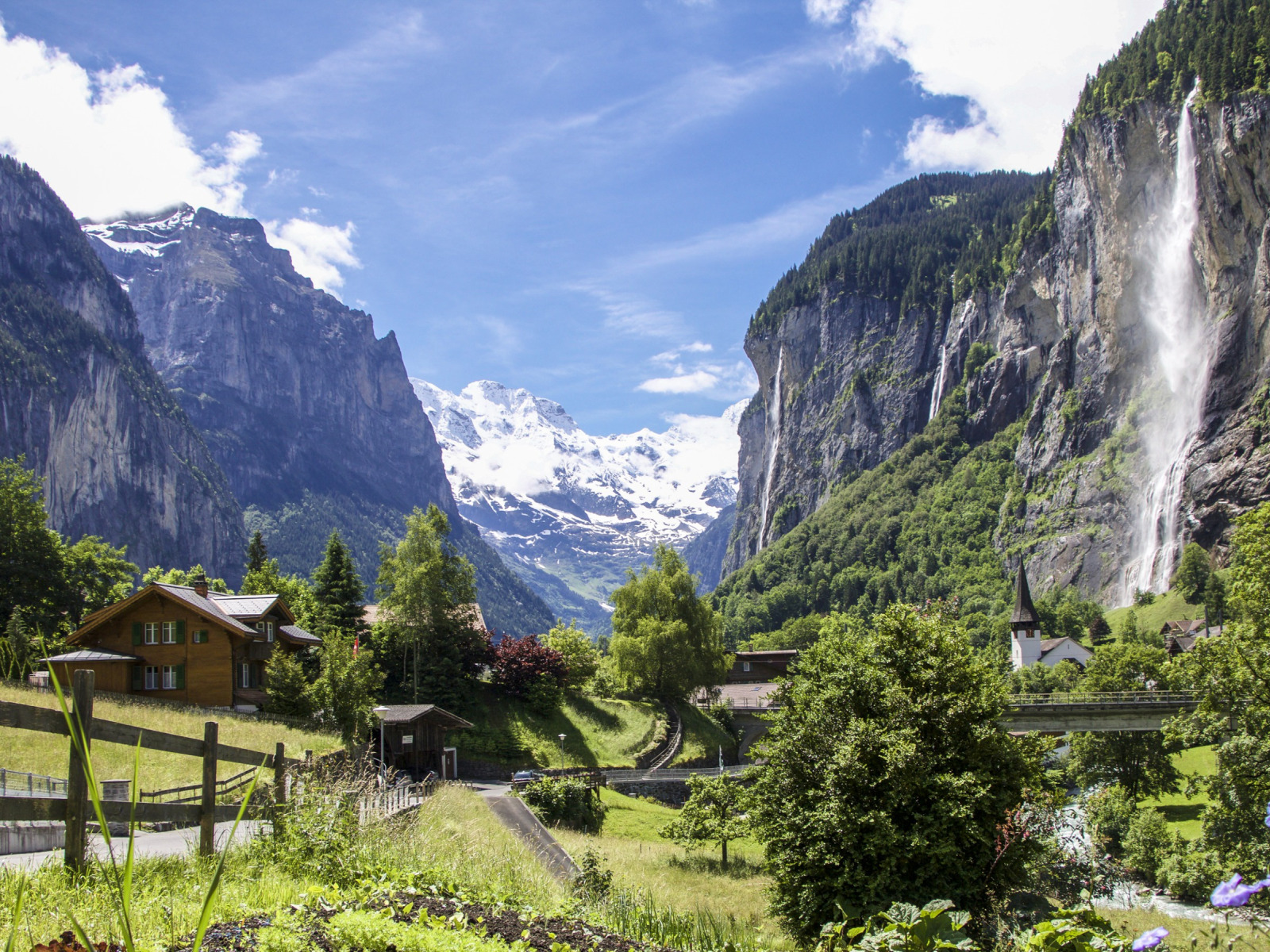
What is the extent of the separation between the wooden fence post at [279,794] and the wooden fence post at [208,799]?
1251 millimetres

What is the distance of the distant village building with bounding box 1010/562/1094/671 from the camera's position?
103062mm

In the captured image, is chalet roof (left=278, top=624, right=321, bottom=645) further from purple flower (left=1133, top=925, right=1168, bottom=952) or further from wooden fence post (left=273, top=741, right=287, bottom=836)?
purple flower (left=1133, top=925, right=1168, bottom=952)

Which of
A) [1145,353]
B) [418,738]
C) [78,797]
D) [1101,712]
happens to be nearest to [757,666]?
[1101,712]

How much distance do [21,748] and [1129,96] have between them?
565 ft

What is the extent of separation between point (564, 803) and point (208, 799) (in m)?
28.7

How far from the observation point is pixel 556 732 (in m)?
55.2

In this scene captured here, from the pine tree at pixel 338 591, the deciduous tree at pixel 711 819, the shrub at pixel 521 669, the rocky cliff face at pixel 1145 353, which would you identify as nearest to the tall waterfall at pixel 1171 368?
the rocky cliff face at pixel 1145 353

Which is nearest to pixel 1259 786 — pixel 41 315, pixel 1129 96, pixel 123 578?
pixel 123 578

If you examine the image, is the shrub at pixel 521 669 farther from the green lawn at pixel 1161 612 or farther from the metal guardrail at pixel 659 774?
the green lawn at pixel 1161 612

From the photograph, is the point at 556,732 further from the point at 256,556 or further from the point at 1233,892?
the point at 1233,892

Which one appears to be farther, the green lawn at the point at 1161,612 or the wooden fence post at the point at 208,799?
the green lawn at the point at 1161,612

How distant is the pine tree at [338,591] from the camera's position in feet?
188

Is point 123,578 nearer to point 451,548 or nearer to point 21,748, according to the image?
point 451,548

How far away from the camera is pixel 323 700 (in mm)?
38281
